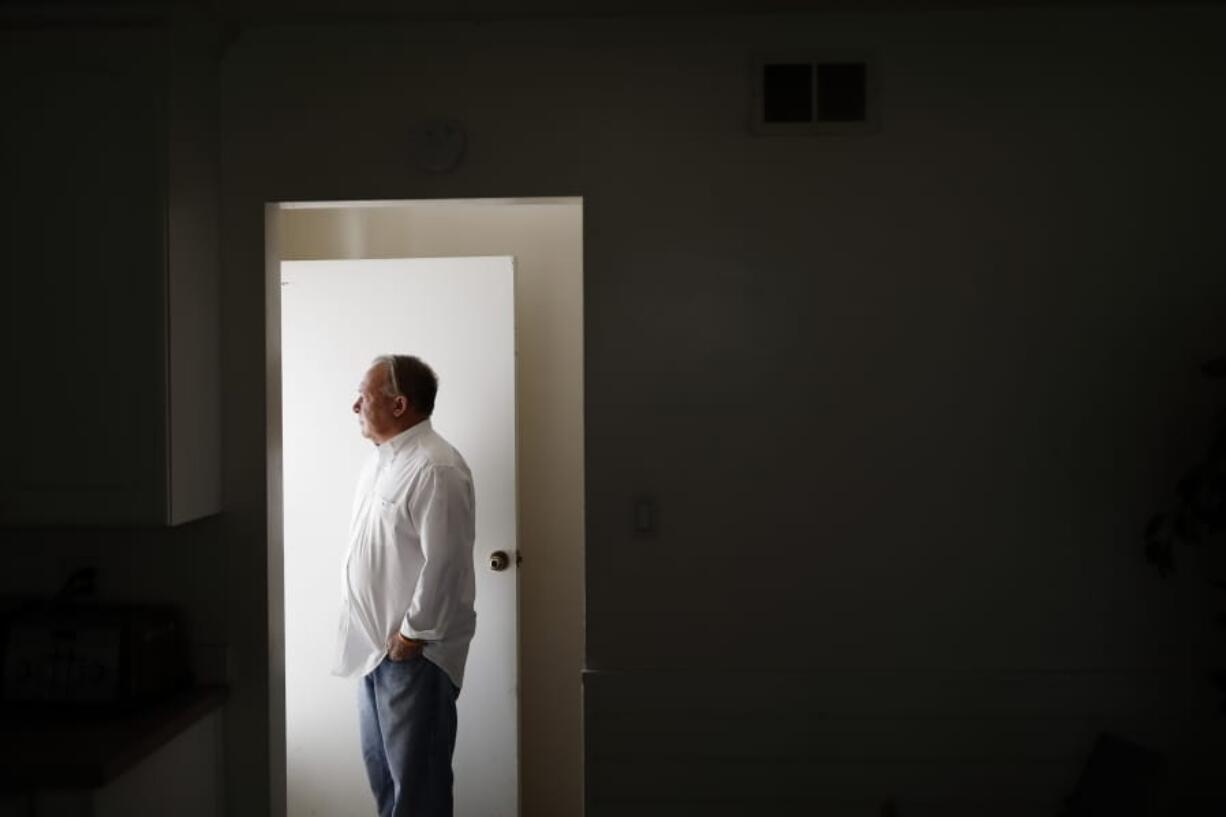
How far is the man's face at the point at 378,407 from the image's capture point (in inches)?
104

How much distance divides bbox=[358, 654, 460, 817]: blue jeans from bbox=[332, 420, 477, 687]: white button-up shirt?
0.16 ft

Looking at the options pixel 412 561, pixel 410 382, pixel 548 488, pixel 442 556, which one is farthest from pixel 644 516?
pixel 548 488

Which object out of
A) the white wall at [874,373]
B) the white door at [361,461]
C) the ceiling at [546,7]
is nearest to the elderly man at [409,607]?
the white door at [361,461]

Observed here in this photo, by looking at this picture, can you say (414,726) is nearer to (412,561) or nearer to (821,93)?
(412,561)

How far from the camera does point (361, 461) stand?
9.89 ft

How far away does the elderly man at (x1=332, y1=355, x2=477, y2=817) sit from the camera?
246 cm

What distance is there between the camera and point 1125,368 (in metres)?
2.12

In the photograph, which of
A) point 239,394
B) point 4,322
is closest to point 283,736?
point 239,394

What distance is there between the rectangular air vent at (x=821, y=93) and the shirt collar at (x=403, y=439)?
1.27 metres

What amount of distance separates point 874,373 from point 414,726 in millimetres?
1560

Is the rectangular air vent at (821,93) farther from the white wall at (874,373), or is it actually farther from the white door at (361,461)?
the white door at (361,461)

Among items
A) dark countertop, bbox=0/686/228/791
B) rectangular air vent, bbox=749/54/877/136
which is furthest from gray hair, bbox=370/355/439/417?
rectangular air vent, bbox=749/54/877/136

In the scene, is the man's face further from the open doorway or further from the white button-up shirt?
the open doorway

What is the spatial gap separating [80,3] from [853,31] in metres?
1.74
